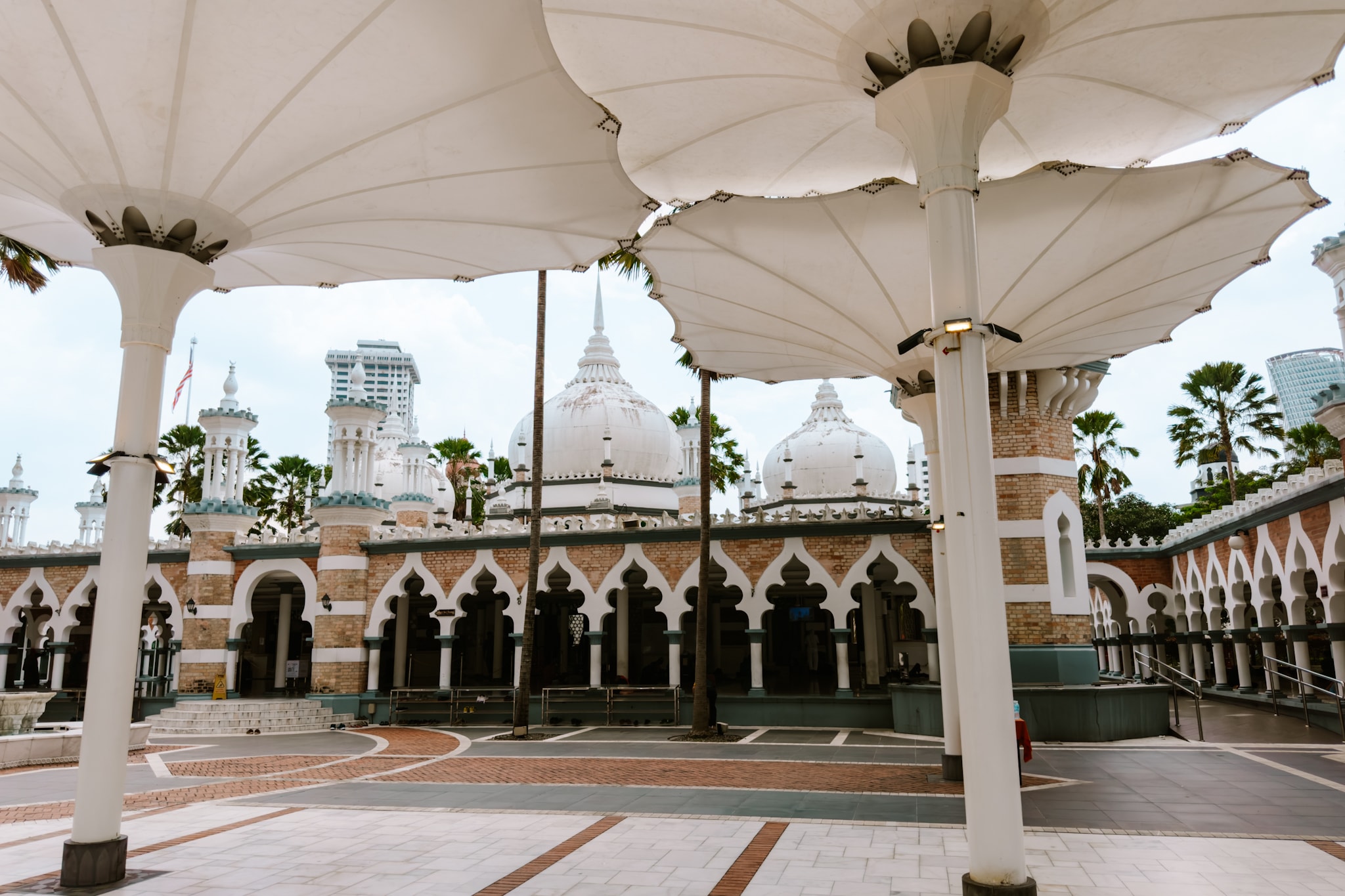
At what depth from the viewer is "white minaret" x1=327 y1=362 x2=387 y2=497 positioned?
27.2 metres

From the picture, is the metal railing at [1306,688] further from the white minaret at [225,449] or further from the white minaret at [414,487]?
the white minaret at [225,449]

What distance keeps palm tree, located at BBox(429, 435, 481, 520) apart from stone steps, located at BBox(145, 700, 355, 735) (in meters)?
24.7

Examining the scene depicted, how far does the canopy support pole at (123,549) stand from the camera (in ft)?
27.4

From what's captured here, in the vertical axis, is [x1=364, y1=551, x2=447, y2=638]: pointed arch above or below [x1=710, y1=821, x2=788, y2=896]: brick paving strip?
above

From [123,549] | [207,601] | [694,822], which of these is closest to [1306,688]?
[694,822]

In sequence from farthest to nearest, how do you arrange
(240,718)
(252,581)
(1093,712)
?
(252,581) < (240,718) < (1093,712)

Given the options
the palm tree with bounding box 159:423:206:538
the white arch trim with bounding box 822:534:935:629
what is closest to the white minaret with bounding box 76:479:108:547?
the palm tree with bounding box 159:423:206:538

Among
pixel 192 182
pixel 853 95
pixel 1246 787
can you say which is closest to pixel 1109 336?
pixel 1246 787

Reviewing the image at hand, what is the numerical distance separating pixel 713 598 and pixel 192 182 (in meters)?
26.1

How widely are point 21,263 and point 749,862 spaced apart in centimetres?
2193

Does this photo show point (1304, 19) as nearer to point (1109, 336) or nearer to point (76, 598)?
point (1109, 336)

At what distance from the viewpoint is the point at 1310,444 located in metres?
36.2

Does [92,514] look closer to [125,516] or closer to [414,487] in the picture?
[414,487]

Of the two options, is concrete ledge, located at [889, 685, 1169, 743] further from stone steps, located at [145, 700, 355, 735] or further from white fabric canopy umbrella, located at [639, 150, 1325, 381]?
stone steps, located at [145, 700, 355, 735]
